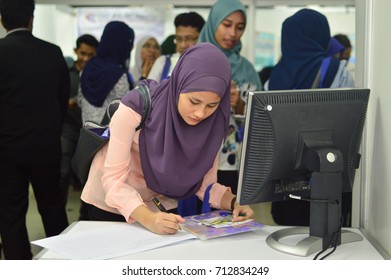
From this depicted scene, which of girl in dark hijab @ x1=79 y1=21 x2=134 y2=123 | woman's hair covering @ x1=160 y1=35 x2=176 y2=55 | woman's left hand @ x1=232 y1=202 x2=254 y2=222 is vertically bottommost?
woman's left hand @ x1=232 y1=202 x2=254 y2=222

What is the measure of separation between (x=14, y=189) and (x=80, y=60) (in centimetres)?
157

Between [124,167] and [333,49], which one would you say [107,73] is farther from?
[124,167]

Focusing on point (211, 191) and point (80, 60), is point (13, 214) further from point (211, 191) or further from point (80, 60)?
point (80, 60)

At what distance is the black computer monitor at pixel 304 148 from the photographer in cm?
125

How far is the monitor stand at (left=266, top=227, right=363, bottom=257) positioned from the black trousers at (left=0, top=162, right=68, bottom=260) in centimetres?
145

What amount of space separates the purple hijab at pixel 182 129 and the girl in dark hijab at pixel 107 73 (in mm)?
1343

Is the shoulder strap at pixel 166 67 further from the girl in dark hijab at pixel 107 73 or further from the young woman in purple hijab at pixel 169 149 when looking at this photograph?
the young woman in purple hijab at pixel 169 149

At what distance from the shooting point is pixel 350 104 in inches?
51.9

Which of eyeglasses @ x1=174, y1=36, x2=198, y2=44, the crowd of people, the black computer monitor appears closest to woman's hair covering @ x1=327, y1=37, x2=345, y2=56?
the crowd of people

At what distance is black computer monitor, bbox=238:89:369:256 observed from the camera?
1.25m

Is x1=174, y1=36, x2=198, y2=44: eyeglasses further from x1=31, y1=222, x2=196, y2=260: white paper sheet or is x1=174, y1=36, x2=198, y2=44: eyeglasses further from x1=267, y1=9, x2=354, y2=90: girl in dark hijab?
x1=31, y1=222, x2=196, y2=260: white paper sheet

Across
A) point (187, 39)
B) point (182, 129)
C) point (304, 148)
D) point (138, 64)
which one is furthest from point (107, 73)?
point (304, 148)

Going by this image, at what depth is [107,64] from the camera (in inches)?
117

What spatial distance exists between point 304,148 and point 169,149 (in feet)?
1.33
